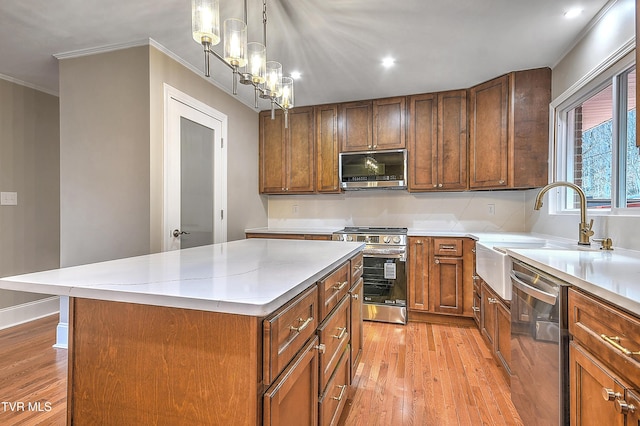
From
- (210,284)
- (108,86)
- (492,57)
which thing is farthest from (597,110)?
(108,86)

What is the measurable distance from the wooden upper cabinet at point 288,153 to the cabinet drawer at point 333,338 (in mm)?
2400

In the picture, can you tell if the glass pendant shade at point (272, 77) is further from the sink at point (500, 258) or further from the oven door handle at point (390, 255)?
the oven door handle at point (390, 255)

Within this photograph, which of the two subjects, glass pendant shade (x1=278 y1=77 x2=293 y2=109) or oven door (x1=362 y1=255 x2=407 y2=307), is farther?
oven door (x1=362 y1=255 x2=407 y2=307)

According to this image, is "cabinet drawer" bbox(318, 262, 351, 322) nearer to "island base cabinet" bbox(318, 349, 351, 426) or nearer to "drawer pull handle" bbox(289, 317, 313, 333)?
"drawer pull handle" bbox(289, 317, 313, 333)

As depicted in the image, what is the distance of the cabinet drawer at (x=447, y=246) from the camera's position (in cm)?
302

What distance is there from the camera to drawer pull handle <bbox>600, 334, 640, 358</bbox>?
80 centimetres

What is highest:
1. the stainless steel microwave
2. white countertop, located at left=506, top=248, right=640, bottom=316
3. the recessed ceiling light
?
the recessed ceiling light

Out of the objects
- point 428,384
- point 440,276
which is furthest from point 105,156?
point 440,276

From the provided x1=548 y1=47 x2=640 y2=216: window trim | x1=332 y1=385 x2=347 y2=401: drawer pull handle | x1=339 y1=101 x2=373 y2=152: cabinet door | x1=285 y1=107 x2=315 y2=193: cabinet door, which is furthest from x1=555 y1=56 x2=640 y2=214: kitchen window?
x1=285 y1=107 x2=315 y2=193: cabinet door

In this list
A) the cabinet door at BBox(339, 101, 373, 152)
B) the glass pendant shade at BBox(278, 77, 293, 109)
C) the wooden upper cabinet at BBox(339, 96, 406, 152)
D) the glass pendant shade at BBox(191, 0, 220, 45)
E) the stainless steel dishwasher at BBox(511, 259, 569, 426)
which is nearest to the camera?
the stainless steel dishwasher at BBox(511, 259, 569, 426)

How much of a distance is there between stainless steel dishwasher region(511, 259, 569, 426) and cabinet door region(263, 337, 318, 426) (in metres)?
0.96

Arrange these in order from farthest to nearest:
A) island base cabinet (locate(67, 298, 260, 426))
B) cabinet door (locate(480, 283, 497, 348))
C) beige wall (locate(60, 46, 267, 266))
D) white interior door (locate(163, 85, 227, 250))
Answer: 1. white interior door (locate(163, 85, 227, 250))
2. beige wall (locate(60, 46, 267, 266))
3. cabinet door (locate(480, 283, 497, 348))
4. island base cabinet (locate(67, 298, 260, 426))

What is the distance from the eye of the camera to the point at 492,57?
2574 mm

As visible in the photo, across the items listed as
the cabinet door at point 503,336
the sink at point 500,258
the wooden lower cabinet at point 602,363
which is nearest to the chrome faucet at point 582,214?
the sink at point 500,258
